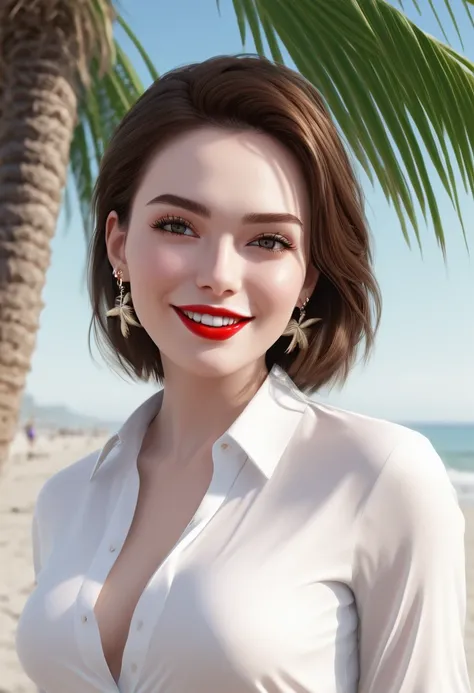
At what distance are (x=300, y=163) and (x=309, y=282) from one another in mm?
239

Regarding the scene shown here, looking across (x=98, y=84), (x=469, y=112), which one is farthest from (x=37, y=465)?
(x=469, y=112)

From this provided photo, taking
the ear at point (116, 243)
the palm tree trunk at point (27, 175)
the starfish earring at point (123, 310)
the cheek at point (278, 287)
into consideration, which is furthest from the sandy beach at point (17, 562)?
the cheek at point (278, 287)

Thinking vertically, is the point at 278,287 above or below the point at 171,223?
below

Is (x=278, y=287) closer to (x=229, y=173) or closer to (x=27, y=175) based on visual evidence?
(x=229, y=173)

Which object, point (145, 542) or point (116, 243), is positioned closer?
point (145, 542)

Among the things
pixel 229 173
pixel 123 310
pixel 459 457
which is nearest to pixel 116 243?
pixel 123 310

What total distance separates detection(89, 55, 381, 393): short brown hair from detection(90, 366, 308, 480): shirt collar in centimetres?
11

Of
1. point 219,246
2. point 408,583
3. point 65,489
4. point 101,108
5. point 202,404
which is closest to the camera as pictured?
point 408,583

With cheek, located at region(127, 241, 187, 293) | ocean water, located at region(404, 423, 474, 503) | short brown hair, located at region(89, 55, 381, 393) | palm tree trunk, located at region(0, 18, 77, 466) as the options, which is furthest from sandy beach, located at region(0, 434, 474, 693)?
ocean water, located at region(404, 423, 474, 503)

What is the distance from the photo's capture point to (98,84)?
5.57 metres

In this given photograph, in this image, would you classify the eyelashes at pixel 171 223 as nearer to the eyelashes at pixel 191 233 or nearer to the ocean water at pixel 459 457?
the eyelashes at pixel 191 233

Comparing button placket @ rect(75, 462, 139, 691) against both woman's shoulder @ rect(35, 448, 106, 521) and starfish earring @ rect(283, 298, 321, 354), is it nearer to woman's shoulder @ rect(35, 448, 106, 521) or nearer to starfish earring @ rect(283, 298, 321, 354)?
woman's shoulder @ rect(35, 448, 106, 521)

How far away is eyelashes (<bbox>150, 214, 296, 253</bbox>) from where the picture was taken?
1621 mm

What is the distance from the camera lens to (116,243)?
1880 mm
